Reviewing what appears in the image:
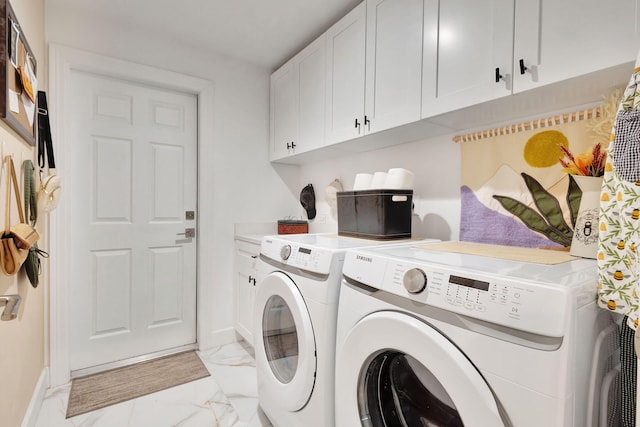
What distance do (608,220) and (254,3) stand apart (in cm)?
203

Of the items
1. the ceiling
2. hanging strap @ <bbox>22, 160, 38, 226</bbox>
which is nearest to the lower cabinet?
hanging strap @ <bbox>22, 160, 38, 226</bbox>

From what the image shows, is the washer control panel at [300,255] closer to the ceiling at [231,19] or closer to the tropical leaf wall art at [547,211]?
the tropical leaf wall art at [547,211]

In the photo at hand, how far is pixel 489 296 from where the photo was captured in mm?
714

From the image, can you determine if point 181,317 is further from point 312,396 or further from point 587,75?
point 587,75

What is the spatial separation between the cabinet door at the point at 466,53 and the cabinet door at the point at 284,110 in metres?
1.19

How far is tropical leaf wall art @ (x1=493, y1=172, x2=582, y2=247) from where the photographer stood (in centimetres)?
127

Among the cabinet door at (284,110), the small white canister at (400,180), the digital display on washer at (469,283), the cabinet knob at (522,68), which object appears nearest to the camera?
the digital display on washer at (469,283)

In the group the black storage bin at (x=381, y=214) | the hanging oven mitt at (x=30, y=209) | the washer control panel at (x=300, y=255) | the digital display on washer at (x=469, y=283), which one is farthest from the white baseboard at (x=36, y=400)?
the digital display on washer at (x=469, y=283)

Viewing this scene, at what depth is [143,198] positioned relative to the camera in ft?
7.73

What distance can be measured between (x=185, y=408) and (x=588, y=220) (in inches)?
82.4

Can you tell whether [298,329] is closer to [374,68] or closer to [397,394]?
[397,394]

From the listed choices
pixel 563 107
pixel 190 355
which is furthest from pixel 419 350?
pixel 190 355

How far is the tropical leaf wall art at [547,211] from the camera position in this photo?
1.27m

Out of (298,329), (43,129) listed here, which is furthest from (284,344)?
(43,129)
